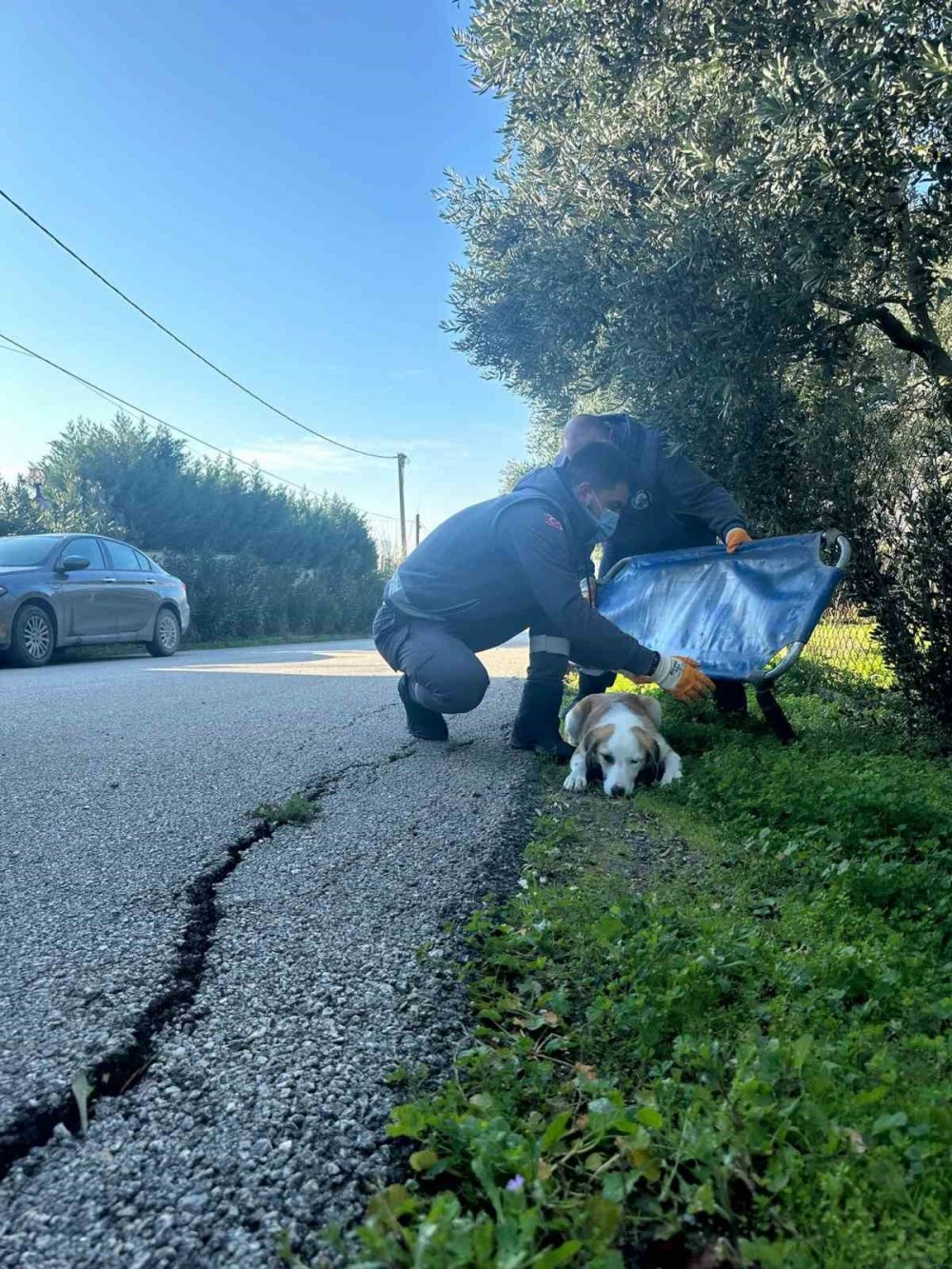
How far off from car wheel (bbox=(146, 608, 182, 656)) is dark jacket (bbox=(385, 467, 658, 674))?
8.75m

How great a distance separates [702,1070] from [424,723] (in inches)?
142

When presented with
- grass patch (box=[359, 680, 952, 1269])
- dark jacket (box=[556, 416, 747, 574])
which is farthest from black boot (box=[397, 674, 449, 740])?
grass patch (box=[359, 680, 952, 1269])

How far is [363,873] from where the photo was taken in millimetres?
2652

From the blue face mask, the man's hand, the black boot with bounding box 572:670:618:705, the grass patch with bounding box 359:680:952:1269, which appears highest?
the blue face mask

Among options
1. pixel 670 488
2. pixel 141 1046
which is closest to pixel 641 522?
pixel 670 488

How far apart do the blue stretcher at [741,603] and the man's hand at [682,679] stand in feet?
0.82

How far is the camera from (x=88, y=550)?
11.6m

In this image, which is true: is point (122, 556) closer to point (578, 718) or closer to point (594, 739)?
point (578, 718)

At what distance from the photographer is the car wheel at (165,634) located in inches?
511

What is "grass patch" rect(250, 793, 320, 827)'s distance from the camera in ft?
10.8

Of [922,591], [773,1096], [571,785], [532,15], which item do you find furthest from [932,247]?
[773,1096]

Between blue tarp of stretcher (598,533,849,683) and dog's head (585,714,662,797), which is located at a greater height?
blue tarp of stretcher (598,533,849,683)

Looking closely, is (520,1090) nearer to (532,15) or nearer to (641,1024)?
(641,1024)

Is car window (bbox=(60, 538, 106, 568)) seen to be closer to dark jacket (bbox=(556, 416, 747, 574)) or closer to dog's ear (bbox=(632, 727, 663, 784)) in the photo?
dark jacket (bbox=(556, 416, 747, 574))
